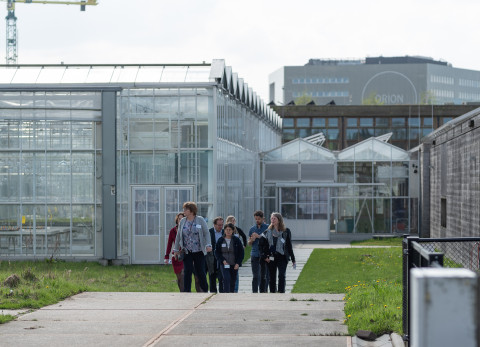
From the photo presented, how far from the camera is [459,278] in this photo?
14.0 ft

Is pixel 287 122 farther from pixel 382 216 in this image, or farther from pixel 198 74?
pixel 198 74

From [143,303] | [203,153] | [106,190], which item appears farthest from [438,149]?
[143,303]

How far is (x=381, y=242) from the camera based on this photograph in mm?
35625

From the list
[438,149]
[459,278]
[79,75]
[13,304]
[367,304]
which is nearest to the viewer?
[459,278]

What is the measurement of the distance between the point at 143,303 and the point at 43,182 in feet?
44.0

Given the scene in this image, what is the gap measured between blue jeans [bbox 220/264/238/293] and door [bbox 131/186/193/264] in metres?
9.08

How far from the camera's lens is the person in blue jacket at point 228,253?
15.4 metres

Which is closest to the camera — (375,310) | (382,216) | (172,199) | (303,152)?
(375,310)

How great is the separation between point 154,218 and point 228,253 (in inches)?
375

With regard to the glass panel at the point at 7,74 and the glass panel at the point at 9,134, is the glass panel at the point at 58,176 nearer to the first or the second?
the glass panel at the point at 9,134

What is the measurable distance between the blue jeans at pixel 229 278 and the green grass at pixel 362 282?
199cm

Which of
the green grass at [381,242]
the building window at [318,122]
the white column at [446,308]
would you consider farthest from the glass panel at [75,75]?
the building window at [318,122]

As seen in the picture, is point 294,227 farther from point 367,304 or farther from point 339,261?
point 367,304

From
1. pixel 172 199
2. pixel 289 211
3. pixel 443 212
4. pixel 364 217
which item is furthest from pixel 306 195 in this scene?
pixel 172 199
